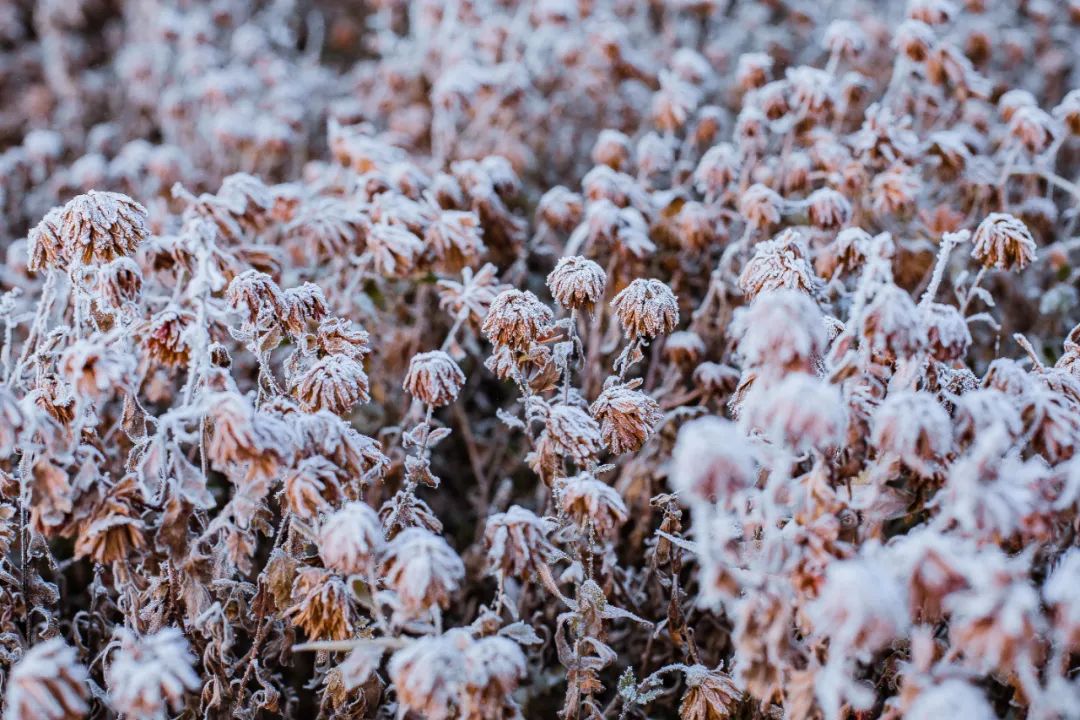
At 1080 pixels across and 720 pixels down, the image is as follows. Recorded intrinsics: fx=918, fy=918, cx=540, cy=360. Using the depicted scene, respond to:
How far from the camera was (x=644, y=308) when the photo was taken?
212 cm

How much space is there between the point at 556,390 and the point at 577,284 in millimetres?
673

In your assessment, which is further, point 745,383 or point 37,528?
point 745,383

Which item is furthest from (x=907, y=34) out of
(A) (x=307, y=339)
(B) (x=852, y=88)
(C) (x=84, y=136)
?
(C) (x=84, y=136)

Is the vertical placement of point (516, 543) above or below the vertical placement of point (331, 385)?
below

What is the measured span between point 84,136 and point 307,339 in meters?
3.12

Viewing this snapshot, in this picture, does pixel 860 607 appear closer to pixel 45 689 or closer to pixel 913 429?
pixel 913 429

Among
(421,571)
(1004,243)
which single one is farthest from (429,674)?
(1004,243)

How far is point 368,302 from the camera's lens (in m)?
2.75

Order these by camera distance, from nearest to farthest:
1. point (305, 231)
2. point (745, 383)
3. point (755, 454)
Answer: point (755, 454), point (745, 383), point (305, 231)

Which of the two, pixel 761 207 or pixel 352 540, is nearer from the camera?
pixel 352 540

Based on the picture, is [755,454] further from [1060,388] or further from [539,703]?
[539,703]

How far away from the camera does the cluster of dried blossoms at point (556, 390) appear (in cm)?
160

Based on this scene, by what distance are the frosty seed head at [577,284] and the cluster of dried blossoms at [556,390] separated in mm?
13

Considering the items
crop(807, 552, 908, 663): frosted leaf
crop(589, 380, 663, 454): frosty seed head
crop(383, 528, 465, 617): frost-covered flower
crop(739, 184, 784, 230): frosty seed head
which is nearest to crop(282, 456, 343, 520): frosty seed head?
crop(383, 528, 465, 617): frost-covered flower
